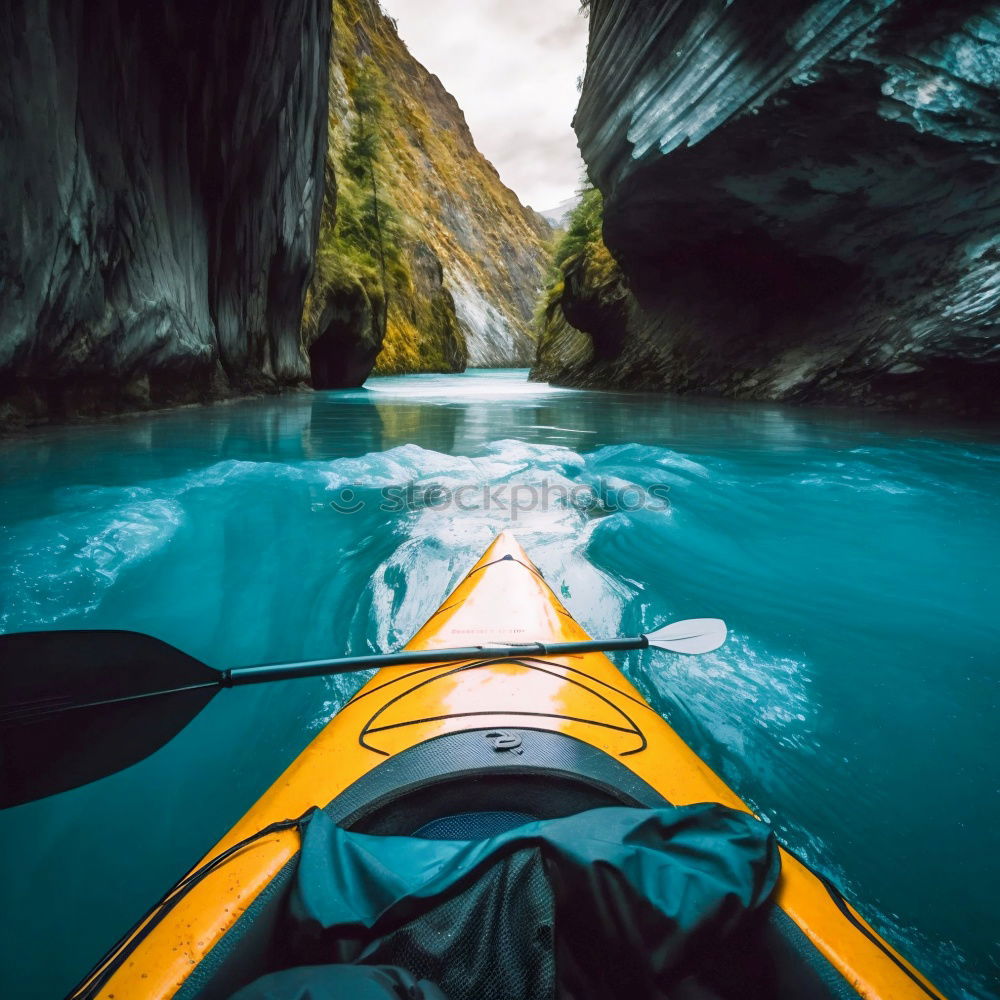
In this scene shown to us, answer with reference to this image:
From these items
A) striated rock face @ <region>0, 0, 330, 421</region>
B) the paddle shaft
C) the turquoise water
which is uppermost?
striated rock face @ <region>0, 0, 330, 421</region>

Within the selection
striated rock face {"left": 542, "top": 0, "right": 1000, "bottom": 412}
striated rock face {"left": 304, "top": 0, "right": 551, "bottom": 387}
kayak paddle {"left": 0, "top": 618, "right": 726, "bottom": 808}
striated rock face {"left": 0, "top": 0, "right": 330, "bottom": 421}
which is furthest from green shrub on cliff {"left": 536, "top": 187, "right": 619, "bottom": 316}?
kayak paddle {"left": 0, "top": 618, "right": 726, "bottom": 808}

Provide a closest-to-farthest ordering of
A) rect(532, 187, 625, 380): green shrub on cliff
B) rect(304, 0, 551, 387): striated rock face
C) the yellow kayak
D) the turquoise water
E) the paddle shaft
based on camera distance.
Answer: the yellow kayak
the turquoise water
the paddle shaft
rect(532, 187, 625, 380): green shrub on cliff
rect(304, 0, 551, 387): striated rock face

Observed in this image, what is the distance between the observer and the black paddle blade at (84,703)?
128 centimetres

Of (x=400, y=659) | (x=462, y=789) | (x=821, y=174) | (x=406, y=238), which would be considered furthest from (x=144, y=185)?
(x=406, y=238)

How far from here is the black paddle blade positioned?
1.28 meters

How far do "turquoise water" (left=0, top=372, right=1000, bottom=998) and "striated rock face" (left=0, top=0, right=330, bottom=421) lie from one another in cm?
120

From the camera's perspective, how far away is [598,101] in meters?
10.1

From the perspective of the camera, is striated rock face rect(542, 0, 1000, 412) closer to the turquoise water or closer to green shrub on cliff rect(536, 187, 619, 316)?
the turquoise water

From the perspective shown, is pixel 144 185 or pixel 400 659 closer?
pixel 400 659

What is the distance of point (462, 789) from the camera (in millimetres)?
1171

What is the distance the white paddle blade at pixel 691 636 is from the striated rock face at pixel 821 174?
305 inches

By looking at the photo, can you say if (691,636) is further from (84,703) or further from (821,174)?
(821,174)

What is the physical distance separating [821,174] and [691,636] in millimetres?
8989

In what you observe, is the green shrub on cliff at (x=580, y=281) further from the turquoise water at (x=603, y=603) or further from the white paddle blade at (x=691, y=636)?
the white paddle blade at (x=691, y=636)
